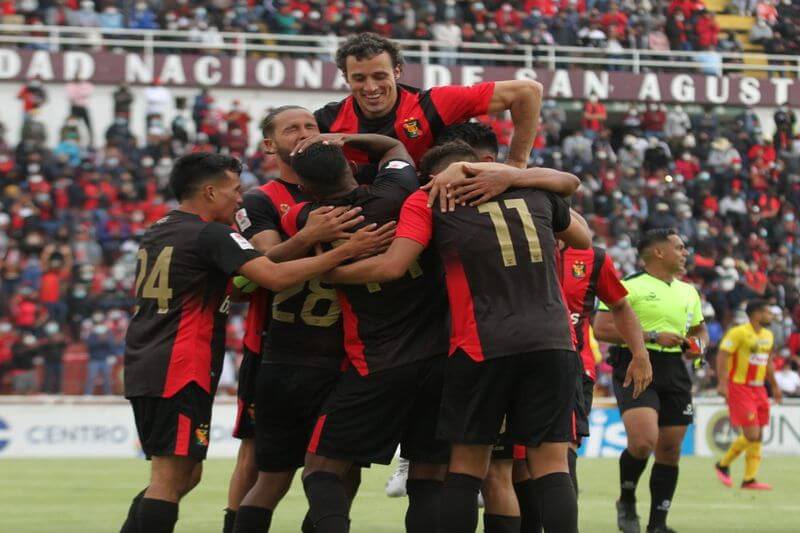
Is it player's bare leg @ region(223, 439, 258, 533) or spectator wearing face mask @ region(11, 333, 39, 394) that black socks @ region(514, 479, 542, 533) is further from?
spectator wearing face mask @ region(11, 333, 39, 394)

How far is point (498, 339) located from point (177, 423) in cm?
155

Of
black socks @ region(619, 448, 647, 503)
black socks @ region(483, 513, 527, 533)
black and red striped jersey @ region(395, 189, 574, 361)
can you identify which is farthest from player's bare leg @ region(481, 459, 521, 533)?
black socks @ region(619, 448, 647, 503)

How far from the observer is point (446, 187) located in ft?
20.9

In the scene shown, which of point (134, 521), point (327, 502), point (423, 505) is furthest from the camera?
point (134, 521)

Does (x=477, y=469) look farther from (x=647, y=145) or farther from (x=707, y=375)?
(x=647, y=145)

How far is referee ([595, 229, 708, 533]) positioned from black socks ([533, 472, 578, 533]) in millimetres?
3464

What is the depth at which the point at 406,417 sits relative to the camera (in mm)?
6719

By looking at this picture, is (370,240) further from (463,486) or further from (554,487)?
(554,487)

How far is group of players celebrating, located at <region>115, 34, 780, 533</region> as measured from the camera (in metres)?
6.29

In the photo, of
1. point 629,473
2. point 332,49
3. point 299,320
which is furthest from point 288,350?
point 332,49

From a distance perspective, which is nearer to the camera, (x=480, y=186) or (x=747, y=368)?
(x=480, y=186)

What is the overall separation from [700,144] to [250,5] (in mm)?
8889

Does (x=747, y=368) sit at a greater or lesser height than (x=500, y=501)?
lesser

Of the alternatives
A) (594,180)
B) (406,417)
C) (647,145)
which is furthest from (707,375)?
(406,417)
